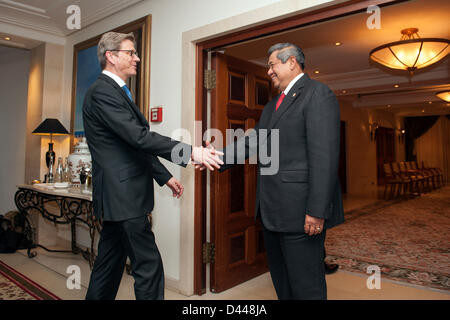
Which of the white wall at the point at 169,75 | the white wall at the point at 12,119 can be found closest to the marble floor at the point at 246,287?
the white wall at the point at 169,75

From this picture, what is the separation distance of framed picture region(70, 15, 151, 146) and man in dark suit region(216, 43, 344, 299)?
1.63 metres

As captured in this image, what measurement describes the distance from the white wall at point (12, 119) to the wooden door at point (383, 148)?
11.3 m

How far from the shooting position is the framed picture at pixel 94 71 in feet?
10.2

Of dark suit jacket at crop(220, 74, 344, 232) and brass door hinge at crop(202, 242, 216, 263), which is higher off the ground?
dark suit jacket at crop(220, 74, 344, 232)

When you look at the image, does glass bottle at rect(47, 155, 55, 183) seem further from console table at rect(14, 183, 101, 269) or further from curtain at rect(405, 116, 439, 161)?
curtain at rect(405, 116, 439, 161)

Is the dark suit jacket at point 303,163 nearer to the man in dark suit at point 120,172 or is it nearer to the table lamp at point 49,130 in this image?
the man in dark suit at point 120,172

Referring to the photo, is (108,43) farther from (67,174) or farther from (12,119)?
(12,119)

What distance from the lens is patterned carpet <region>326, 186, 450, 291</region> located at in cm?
332

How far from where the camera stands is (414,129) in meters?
14.6

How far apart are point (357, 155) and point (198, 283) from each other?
9.13m

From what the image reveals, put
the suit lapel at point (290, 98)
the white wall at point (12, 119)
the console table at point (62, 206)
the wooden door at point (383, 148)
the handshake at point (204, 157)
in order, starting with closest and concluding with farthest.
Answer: the suit lapel at point (290, 98) < the handshake at point (204, 157) < the console table at point (62, 206) < the white wall at point (12, 119) < the wooden door at point (383, 148)

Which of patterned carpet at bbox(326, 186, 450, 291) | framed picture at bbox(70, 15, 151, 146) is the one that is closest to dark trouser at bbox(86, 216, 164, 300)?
framed picture at bbox(70, 15, 151, 146)
